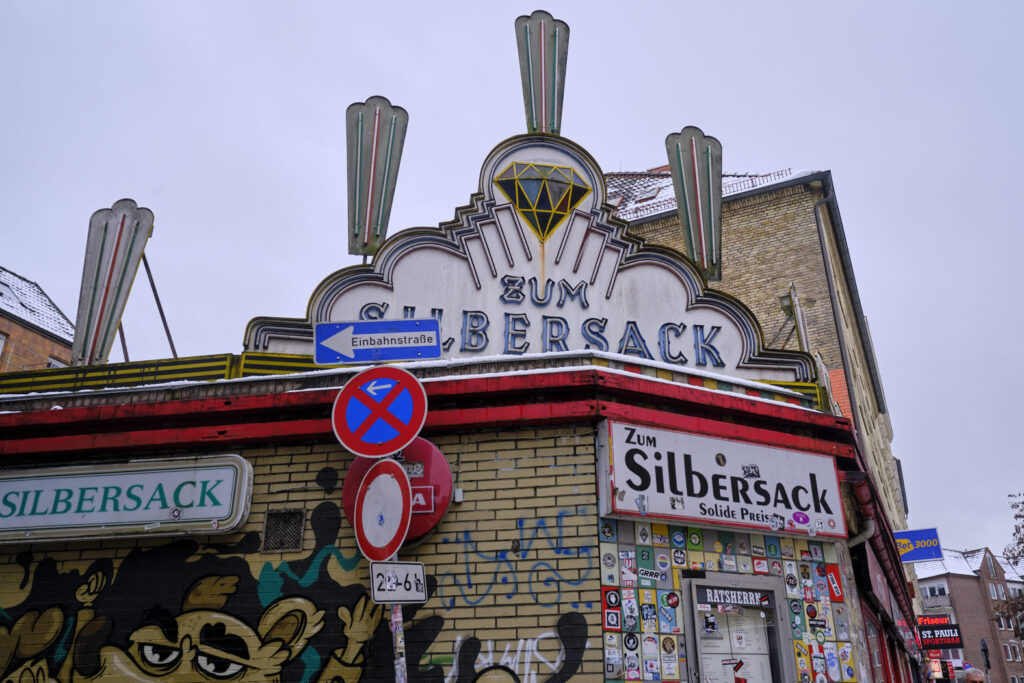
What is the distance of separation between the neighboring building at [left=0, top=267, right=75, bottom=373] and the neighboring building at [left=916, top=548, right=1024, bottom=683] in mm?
62860

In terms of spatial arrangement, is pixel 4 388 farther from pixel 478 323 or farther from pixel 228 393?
pixel 478 323

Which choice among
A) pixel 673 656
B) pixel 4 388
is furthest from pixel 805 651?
pixel 4 388

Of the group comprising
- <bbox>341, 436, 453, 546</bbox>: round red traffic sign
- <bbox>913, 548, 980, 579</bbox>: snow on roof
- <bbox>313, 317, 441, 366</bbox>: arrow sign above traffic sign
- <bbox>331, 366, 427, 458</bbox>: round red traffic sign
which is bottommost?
<bbox>341, 436, 453, 546</bbox>: round red traffic sign

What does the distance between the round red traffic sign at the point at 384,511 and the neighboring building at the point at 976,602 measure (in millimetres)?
Result: 67908

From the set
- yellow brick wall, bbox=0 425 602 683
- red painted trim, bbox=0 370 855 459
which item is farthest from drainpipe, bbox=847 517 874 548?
yellow brick wall, bbox=0 425 602 683

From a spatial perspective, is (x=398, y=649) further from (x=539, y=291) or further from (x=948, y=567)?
(x=948, y=567)

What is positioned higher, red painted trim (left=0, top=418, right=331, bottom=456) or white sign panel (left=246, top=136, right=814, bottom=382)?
white sign panel (left=246, top=136, right=814, bottom=382)

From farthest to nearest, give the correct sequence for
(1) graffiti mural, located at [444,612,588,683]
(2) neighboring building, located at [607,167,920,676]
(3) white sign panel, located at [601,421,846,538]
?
(2) neighboring building, located at [607,167,920,676]
(3) white sign panel, located at [601,421,846,538]
(1) graffiti mural, located at [444,612,588,683]

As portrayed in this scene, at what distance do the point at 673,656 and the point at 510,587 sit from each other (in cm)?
159

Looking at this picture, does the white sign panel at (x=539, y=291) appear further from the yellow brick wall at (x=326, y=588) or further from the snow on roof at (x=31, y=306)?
the snow on roof at (x=31, y=306)

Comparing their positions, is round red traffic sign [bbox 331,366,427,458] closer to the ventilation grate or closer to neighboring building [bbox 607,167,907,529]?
the ventilation grate

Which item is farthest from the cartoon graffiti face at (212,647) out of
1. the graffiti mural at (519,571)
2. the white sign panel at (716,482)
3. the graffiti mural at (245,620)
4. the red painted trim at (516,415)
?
the white sign panel at (716,482)

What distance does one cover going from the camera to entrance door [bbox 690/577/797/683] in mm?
7383

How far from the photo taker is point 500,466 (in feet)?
25.0
